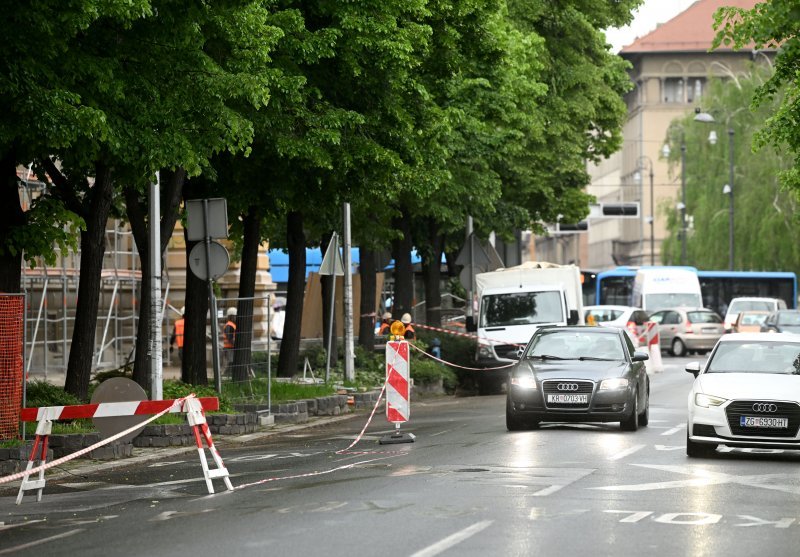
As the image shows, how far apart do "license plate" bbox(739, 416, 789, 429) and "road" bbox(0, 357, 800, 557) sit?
1.40ft

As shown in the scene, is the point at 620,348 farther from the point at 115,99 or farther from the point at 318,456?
the point at 115,99

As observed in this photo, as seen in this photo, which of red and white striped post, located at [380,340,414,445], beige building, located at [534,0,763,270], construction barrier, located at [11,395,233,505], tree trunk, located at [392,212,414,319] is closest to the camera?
construction barrier, located at [11,395,233,505]

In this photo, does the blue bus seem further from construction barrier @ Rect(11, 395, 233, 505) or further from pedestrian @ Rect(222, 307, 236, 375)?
construction barrier @ Rect(11, 395, 233, 505)

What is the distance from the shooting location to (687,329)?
189 feet

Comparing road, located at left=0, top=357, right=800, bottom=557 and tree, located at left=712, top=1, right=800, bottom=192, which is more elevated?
tree, located at left=712, top=1, right=800, bottom=192

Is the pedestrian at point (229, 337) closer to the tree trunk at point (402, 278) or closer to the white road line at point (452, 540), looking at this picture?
the tree trunk at point (402, 278)

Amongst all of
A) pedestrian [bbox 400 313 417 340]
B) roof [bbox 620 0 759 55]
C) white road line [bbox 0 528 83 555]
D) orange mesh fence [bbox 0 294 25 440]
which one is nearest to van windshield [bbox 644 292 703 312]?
pedestrian [bbox 400 313 417 340]

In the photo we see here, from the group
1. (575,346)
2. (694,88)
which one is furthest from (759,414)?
(694,88)

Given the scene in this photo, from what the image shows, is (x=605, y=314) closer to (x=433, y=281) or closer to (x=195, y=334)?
(x=433, y=281)

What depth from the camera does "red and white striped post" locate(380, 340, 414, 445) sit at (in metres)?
21.4

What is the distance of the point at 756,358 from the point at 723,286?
54.9m

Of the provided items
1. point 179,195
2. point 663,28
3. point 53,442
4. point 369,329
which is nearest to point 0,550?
point 53,442

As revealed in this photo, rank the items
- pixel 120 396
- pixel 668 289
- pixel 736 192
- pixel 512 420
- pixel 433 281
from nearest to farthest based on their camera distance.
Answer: pixel 120 396
pixel 512 420
pixel 433 281
pixel 668 289
pixel 736 192

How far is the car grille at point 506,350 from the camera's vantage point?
37.2 meters
